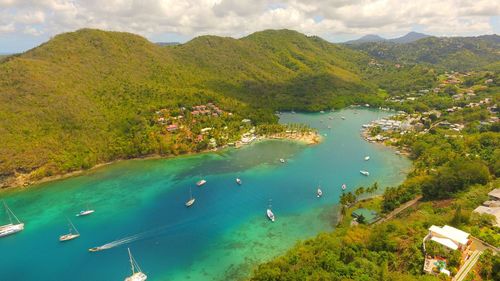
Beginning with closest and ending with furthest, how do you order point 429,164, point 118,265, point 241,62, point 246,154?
point 118,265
point 429,164
point 246,154
point 241,62

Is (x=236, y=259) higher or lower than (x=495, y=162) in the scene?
lower

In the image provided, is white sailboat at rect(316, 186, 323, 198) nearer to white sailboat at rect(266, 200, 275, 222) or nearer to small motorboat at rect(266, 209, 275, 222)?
white sailboat at rect(266, 200, 275, 222)

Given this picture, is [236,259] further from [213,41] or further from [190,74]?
[213,41]

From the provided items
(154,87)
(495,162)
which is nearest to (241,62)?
(154,87)

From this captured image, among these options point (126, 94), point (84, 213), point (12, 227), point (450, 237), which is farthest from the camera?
point (126, 94)

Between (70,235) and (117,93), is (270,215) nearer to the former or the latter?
(70,235)

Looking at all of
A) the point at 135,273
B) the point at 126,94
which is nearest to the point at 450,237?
the point at 135,273

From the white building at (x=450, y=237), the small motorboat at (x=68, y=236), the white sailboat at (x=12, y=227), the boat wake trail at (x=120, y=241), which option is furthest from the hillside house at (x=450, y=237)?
the white sailboat at (x=12, y=227)
